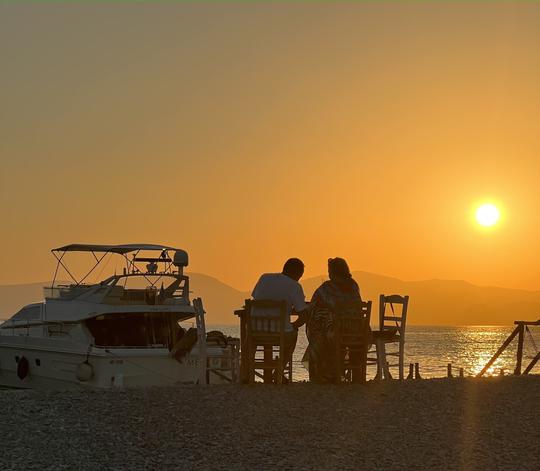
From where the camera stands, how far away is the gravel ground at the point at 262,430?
900cm

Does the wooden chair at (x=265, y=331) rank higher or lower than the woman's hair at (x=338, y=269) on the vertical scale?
lower

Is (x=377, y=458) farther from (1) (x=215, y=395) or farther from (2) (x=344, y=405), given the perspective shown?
(1) (x=215, y=395)

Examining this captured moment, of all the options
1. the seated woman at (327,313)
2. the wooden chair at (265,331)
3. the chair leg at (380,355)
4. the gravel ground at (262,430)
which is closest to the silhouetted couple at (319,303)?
the seated woman at (327,313)

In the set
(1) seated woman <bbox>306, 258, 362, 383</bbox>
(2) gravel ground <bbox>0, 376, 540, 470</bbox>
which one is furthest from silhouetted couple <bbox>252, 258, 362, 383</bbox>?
(2) gravel ground <bbox>0, 376, 540, 470</bbox>

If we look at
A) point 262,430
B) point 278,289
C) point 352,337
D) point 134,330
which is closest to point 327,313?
point 352,337

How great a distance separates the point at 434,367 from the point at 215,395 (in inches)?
5228

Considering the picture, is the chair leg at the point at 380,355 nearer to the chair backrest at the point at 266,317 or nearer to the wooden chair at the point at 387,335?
the wooden chair at the point at 387,335

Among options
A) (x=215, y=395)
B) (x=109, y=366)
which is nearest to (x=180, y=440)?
(x=215, y=395)

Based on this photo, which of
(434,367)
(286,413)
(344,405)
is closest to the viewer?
(286,413)

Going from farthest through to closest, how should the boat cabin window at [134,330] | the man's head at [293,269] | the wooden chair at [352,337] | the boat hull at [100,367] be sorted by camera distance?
the boat cabin window at [134,330], the boat hull at [100,367], the man's head at [293,269], the wooden chair at [352,337]

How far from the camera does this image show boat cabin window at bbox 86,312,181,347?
28.2m

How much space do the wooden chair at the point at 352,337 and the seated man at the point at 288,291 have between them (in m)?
0.64

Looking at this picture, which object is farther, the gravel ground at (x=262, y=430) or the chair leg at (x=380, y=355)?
the chair leg at (x=380, y=355)

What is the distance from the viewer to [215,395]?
12.0m
